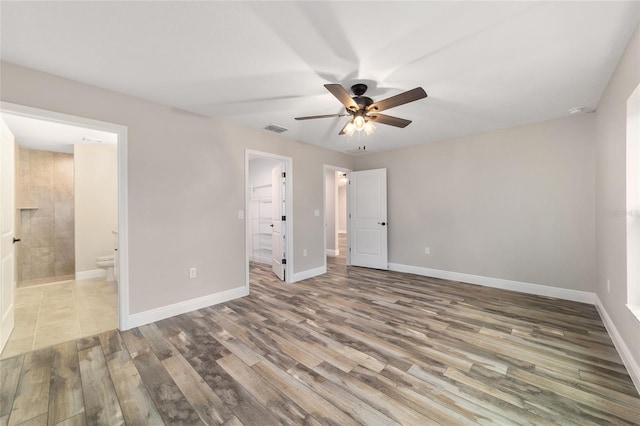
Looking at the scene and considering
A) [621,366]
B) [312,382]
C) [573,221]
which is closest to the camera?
[312,382]

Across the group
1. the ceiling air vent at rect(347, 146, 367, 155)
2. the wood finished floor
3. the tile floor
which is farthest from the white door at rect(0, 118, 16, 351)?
the ceiling air vent at rect(347, 146, 367, 155)

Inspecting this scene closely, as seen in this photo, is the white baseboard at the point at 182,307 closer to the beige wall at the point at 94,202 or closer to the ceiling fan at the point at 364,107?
the ceiling fan at the point at 364,107

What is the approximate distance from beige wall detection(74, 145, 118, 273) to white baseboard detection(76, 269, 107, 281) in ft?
0.18

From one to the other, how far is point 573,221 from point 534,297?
1.17 meters

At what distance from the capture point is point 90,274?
4.86 meters

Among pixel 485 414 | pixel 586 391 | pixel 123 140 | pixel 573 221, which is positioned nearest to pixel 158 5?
pixel 123 140

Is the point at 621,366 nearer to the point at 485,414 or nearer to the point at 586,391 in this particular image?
the point at 586,391

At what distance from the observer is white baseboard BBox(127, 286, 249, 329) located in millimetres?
2822

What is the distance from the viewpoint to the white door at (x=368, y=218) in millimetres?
5312

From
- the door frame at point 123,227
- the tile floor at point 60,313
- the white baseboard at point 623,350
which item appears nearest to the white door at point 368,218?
the white baseboard at point 623,350

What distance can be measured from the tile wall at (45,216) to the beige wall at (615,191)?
25.9ft

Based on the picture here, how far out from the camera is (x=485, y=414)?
157 centimetres

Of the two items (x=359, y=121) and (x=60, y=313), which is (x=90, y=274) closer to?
(x=60, y=313)

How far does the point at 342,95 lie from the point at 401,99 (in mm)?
521
